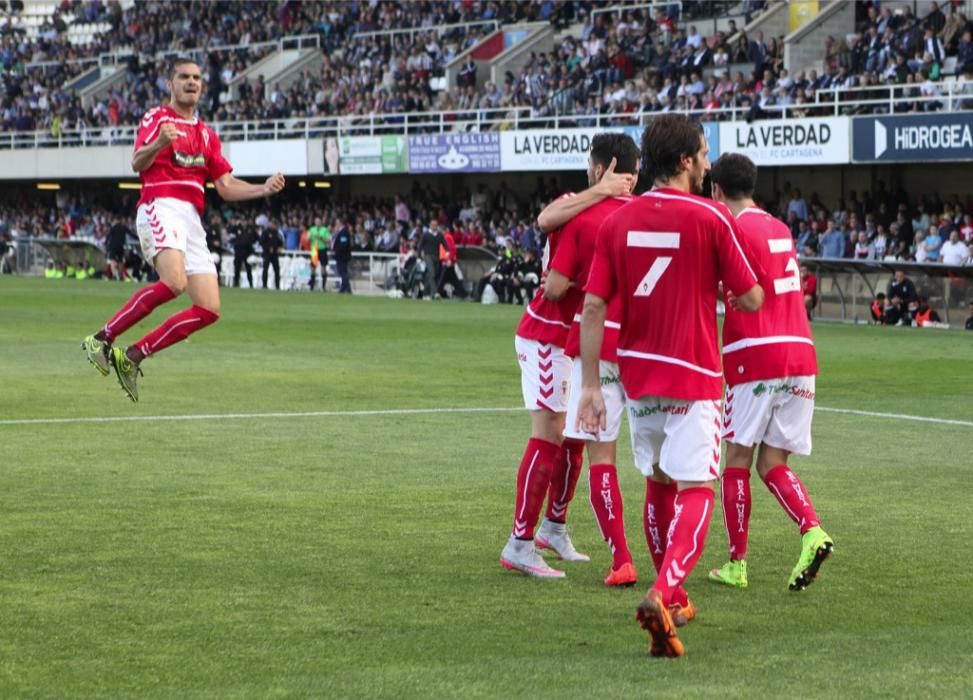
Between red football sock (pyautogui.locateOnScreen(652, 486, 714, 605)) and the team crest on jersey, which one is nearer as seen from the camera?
red football sock (pyautogui.locateOnScreen(652, 486, 714, 605))

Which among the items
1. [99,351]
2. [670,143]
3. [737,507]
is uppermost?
[670,143]

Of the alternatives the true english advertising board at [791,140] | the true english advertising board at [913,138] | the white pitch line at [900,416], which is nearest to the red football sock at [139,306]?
the white pitch line at [900,416]

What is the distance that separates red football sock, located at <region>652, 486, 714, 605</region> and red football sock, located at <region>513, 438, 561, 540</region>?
53.4 inches

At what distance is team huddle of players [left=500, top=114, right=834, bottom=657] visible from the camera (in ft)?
20.3

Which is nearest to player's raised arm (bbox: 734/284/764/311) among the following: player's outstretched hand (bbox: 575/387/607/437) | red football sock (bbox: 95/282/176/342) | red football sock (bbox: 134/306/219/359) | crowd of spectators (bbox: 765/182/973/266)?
player's outstretched hand (bbox: 575/387/607/437)

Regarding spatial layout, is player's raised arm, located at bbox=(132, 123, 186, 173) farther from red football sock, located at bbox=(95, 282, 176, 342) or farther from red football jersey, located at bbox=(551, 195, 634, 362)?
red football jersey, located at bbox=(551, 195, 634, 362)

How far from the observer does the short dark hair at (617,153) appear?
23.8 feet

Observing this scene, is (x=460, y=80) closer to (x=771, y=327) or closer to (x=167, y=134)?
(x=167, y=134)

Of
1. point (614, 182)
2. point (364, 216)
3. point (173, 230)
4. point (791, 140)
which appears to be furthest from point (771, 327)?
point (364, 216)

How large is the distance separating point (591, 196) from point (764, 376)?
3.58 ft

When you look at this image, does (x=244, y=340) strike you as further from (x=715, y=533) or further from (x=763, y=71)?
(x=763, y=71)

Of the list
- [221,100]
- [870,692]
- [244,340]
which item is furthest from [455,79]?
[870,692]

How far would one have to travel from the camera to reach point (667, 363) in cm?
623

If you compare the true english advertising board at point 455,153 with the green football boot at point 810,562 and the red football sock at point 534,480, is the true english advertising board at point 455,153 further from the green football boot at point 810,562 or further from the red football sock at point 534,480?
the green football boot at point 810,562
